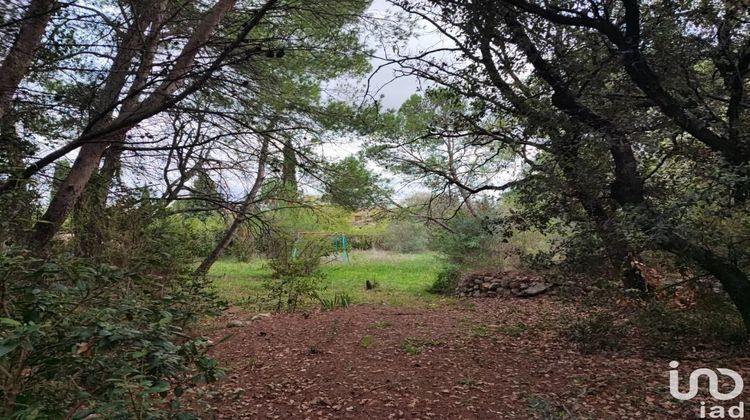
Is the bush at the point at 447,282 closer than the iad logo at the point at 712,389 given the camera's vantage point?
No

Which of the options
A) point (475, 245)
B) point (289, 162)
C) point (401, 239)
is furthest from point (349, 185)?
point (401, 239)

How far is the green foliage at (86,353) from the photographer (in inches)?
43.5

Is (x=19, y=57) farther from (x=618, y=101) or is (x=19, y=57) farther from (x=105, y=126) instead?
(x=618, y=101)

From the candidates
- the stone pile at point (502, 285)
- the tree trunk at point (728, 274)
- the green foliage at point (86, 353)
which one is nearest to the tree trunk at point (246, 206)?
the green foliage at point (86, 353)

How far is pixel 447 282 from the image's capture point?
10.4 m

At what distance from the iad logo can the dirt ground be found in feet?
0.18

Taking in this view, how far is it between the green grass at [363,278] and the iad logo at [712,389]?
5.55 metres

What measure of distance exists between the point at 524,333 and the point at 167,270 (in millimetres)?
4190

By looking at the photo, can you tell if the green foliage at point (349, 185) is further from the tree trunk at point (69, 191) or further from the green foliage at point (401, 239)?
the green foliage at point (401, 239)

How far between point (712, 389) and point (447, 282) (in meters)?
7.50

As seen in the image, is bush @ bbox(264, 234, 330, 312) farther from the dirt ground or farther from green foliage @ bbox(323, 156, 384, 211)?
the dirt ground

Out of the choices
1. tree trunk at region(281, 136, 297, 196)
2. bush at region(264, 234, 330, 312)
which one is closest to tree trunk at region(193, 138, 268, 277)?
tree trunk at region(281, 136, 297, 196)

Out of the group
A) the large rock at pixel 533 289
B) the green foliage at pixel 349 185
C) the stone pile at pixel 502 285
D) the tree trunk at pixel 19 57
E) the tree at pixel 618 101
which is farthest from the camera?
the stone pile at pixel 502 285

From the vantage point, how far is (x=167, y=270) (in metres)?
4.46
